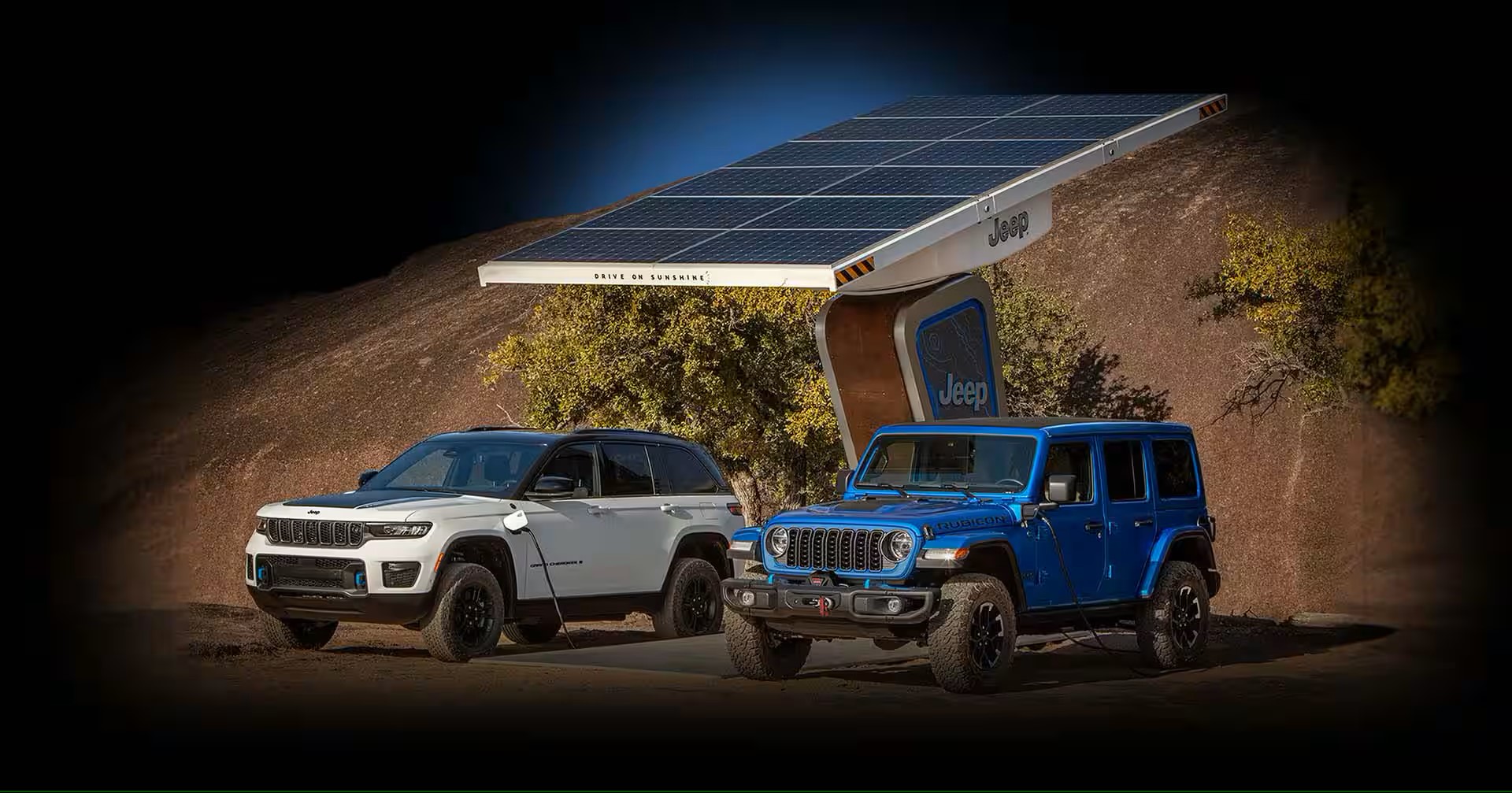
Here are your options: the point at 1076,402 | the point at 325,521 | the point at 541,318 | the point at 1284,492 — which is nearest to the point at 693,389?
the point at 541,318

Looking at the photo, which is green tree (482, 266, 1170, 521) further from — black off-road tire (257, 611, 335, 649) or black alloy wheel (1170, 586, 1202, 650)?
black alloy wheel (1170, 586, 1202, 650)

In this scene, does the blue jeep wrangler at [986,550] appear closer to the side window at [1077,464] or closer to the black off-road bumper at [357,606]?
the side window at [1077,464]

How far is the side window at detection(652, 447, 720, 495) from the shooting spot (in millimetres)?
17922

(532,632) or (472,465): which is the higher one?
(472,465)

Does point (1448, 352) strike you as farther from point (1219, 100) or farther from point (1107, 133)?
point (1219, 100)

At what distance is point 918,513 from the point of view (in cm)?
1344

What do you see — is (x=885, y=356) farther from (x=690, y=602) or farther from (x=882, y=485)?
(x=882, y=485)

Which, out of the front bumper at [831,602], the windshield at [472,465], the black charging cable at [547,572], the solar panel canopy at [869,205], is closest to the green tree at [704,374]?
the solar panel canopy at [869,205]

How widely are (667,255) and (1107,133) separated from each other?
6050 mm

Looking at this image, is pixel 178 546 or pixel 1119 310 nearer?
pixel 178 546

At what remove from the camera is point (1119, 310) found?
55.1 m

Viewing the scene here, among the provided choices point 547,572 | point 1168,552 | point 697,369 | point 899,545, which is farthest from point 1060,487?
point 697,369

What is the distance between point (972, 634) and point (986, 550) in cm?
82

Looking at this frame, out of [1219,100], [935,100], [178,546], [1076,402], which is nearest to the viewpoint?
[178,546]
